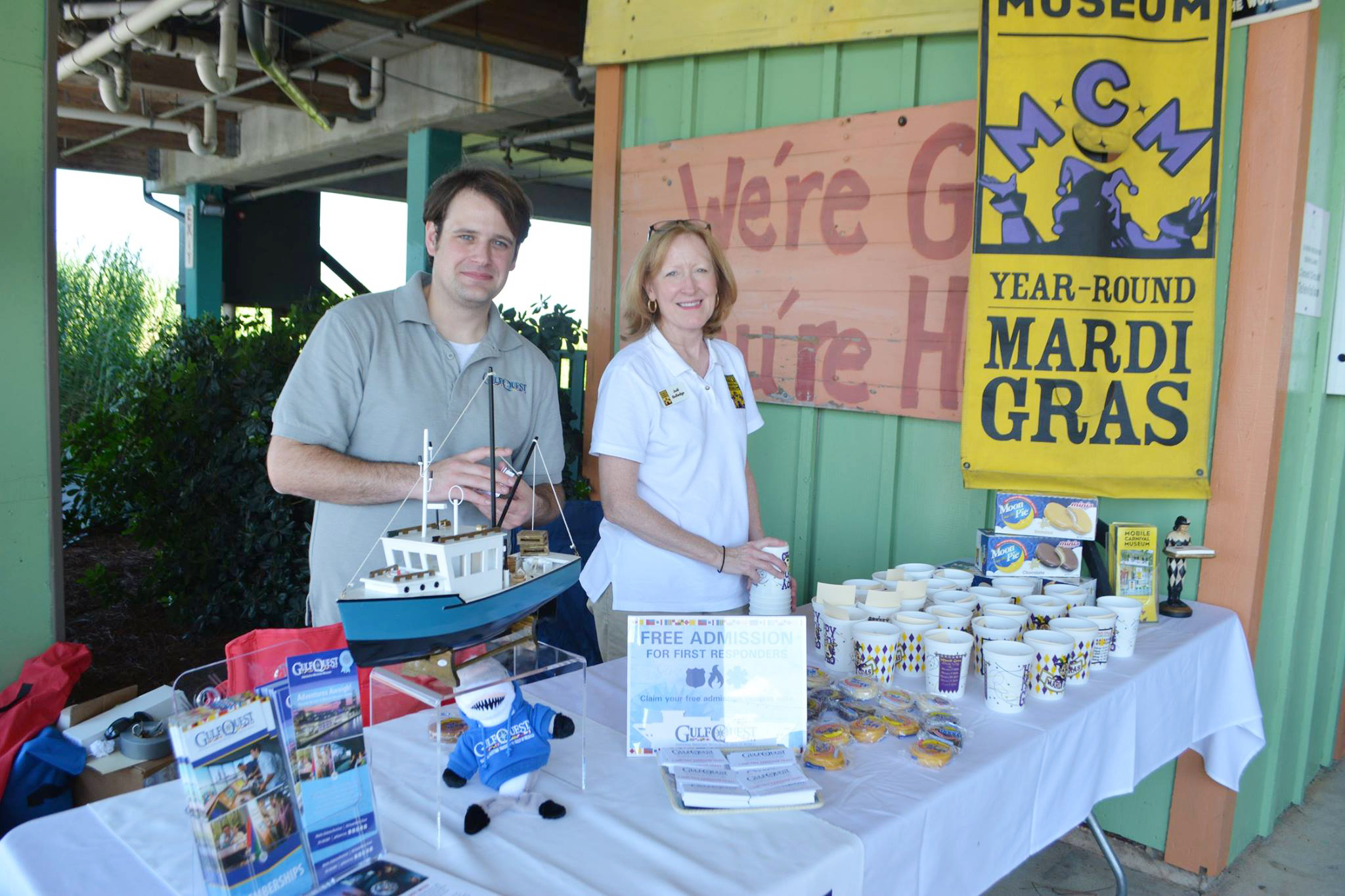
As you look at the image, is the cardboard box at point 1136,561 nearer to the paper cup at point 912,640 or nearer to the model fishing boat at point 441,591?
the paper cup at point 912,640

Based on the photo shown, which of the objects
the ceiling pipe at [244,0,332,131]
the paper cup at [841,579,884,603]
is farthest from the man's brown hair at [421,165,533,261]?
the ceiling pipe at [244,0,332,131]

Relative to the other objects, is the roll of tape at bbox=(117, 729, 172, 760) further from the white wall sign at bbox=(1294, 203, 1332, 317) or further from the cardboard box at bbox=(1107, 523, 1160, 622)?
the white wall sign at bbox=(1294, 203, 1332, 317)

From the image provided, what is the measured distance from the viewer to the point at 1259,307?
2457 millimetres

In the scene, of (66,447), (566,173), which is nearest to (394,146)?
(566,173)

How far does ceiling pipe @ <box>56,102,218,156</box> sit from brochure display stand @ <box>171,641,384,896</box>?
8.50m

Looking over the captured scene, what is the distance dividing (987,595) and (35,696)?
8.04 feet

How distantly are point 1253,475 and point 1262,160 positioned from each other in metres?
0.81

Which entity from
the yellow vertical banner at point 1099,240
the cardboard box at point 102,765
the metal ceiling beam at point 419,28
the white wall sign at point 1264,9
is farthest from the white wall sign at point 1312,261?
the metal ceiling beam at point 419,28

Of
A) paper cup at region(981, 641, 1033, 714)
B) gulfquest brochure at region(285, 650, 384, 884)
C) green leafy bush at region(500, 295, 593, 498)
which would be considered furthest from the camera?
green leafy bush at region(500, 295, 593, 498)

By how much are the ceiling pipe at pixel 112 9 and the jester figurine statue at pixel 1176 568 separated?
5.17 m

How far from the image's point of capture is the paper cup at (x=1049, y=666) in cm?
175

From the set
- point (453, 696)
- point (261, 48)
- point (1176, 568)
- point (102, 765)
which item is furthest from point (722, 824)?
point (261, 48)

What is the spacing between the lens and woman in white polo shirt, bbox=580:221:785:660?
2.12m

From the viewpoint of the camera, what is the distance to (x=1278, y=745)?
2.87m
